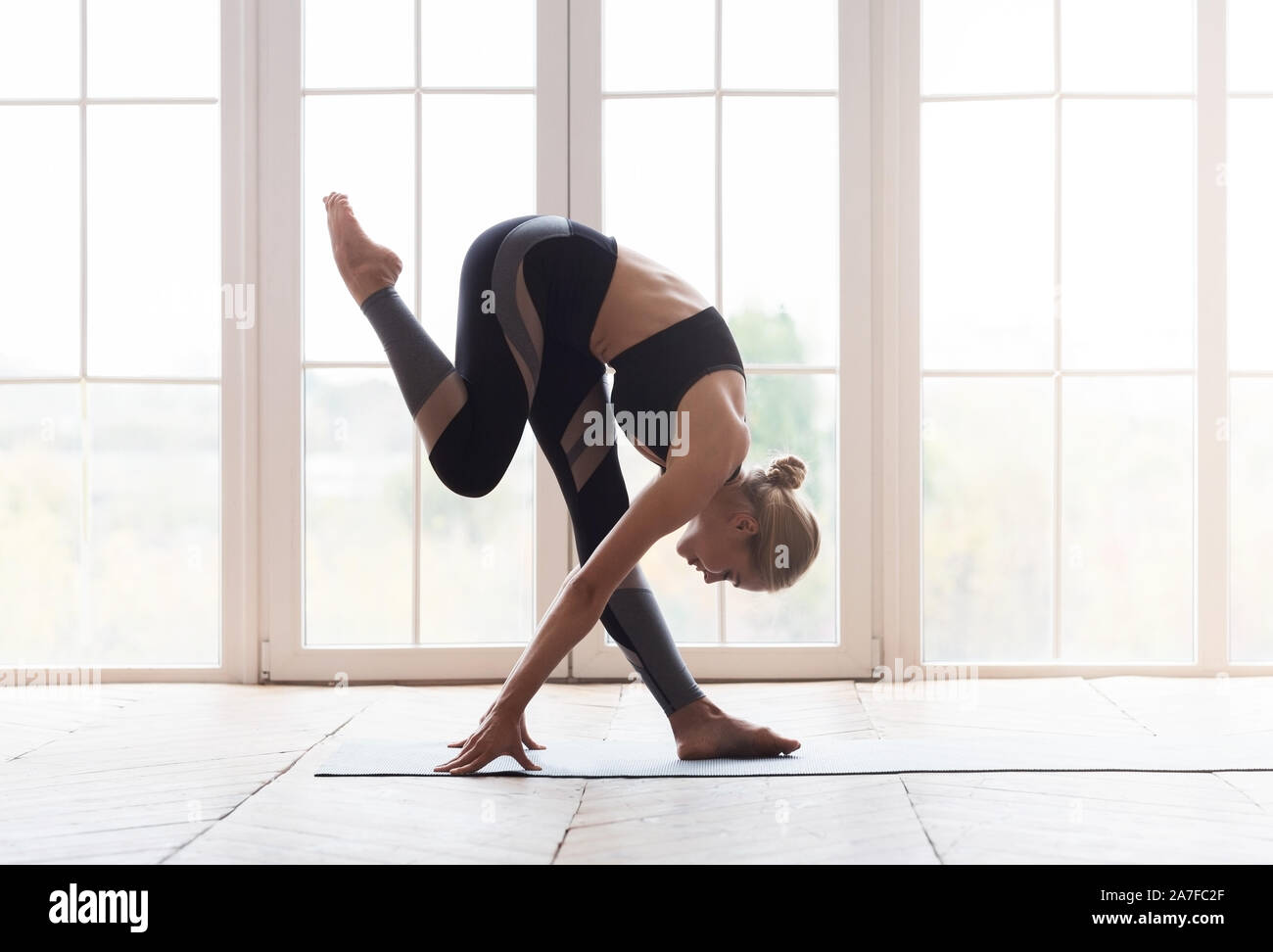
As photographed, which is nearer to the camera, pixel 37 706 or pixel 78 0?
pixel 37 706

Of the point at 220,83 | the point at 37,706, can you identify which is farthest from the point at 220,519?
the point at 220,83

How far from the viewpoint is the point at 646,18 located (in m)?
3.07

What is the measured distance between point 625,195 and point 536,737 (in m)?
1.57

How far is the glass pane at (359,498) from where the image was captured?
10.2 feet

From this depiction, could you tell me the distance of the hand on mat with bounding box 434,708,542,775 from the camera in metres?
1.93

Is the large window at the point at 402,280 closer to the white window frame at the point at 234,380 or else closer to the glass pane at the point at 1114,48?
the white window frame at the point at 234,380

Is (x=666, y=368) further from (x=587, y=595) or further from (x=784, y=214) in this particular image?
(x=784, y=214)

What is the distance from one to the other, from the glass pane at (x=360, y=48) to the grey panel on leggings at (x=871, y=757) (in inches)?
74.9

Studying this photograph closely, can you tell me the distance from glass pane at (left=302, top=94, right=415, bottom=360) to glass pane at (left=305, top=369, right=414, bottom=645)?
11 centimetres

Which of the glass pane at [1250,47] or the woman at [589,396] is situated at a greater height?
the glass pane at [1250,47]

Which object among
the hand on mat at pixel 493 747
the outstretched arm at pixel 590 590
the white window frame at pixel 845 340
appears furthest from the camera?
the white window frame at pixel 845 340

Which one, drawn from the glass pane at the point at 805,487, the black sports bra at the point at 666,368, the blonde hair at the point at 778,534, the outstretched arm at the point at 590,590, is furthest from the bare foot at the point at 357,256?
the glass pane at the point at 805,487
